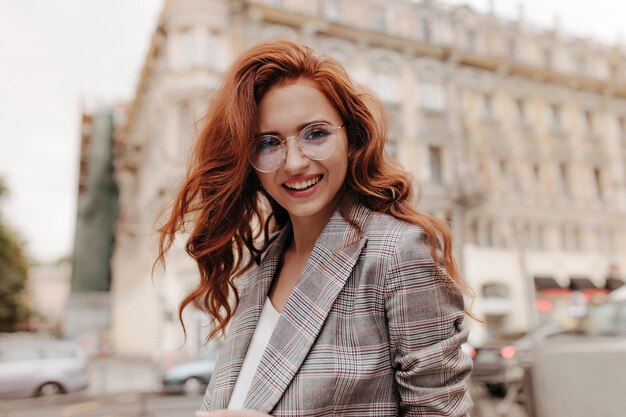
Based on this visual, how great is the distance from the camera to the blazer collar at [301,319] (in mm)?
1341

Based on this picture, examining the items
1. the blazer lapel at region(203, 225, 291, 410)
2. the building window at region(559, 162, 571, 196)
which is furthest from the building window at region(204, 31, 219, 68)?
the blazer lapel at region(203, 225, 291, 410)

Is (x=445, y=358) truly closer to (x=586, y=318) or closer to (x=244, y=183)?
(x=244, y=183)

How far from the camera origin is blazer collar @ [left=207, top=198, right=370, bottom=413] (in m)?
1.34

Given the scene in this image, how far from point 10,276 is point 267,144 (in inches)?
1552

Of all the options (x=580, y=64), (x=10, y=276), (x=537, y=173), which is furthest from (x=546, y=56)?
(x=10, y=276)

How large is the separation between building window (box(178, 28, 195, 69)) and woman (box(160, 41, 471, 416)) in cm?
1971

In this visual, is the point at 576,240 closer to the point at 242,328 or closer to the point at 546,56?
the point at 546,56

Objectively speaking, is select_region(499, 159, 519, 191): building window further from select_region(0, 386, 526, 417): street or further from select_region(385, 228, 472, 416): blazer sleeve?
select_region(385, 228, 472, 416): blazer sleeve

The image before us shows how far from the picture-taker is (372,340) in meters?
1.30

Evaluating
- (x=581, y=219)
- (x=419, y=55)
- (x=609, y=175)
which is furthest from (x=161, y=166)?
(x=609, y=175)

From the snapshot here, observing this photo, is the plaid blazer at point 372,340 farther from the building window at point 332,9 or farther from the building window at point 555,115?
the building window at point 555,115

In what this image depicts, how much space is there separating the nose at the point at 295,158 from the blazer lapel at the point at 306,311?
194 mm

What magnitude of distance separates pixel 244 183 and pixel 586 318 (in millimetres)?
6805

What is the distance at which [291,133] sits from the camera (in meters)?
1.51
